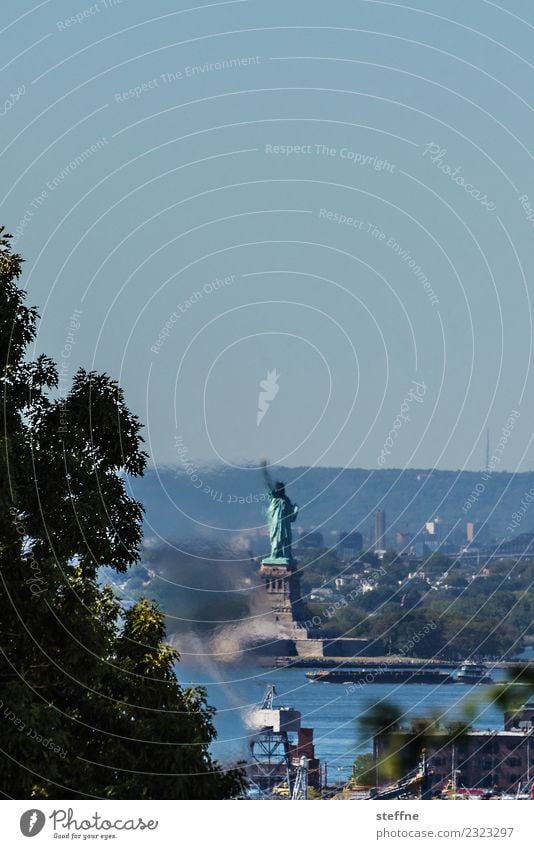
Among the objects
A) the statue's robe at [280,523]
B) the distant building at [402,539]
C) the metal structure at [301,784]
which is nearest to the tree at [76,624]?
the metal structure at [301,784]

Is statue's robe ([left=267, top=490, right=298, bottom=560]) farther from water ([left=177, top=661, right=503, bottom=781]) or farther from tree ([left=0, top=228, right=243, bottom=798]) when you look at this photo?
tree ([left=0, top=228, right=243, bottom=798])

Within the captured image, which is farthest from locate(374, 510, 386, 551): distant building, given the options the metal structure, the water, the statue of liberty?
the metal structure

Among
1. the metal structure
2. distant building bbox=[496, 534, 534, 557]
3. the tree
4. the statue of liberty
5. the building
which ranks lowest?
the tree

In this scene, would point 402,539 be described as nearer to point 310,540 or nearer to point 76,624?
point 310,540

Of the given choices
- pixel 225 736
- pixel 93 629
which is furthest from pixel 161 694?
pixel 225 736

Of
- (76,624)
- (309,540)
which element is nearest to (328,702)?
(309,540)
